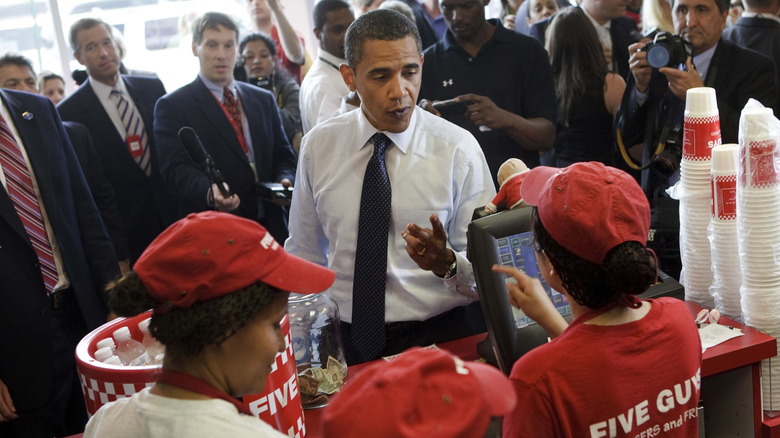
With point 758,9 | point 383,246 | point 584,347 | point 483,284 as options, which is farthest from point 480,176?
point 758,9

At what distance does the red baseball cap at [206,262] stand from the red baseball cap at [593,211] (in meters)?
0.50

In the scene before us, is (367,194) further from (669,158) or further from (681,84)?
(681,84)

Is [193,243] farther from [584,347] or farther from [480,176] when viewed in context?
[480,176]

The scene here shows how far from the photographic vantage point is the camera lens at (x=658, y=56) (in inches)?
125

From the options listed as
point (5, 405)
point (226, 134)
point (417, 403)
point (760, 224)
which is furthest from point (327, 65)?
point (417, 403)

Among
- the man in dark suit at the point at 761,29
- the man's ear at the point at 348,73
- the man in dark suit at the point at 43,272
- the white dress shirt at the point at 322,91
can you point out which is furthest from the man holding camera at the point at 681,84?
the man in dark suit at the point at 43,272

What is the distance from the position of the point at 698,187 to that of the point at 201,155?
181cm

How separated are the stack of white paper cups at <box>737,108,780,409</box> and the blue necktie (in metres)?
0.97

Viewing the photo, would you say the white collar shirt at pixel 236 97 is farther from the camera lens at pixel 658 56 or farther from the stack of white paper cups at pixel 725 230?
the stack of white paper cups at pixel 725 230

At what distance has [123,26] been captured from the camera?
596 cm

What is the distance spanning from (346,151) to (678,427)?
1.30 metres

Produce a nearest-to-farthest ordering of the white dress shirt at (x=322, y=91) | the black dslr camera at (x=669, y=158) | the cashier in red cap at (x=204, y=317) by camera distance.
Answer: the cashier in red cap at (x=204, y=317) < the black dslr camera at (x=669, y=158) < the white dress shirt at (x=322, y=91)

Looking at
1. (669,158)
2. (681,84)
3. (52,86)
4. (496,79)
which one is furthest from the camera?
(52,86)

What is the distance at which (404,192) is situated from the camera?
2.26 meters
